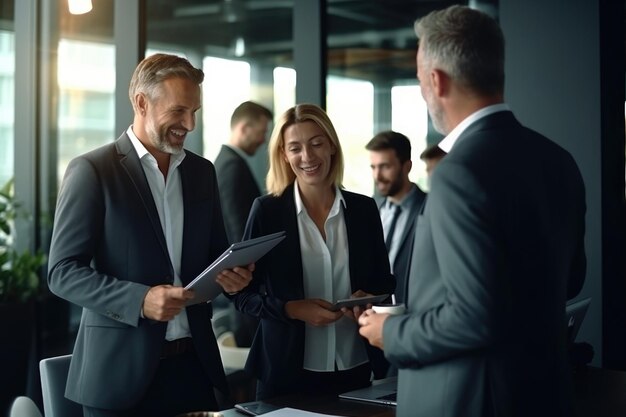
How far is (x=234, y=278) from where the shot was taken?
247cm

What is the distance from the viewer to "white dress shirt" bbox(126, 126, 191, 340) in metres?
2.55

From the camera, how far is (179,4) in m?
7.21

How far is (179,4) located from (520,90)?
4.21 m

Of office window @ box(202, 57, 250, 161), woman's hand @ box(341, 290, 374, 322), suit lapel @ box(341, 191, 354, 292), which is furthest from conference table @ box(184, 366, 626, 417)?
office window @ box(202, 57, 250, 161)

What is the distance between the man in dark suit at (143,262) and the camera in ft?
7.89

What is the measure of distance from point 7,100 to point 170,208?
11.6ft

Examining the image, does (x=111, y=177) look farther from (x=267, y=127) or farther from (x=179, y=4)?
(x=179, y=4)

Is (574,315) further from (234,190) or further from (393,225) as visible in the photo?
(234,190)

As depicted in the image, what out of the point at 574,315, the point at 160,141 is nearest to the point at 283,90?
the point at 160,141

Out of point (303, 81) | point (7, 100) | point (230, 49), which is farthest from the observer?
point (230, 49)

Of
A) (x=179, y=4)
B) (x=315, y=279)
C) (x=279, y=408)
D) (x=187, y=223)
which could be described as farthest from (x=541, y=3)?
(x=179, y=4)

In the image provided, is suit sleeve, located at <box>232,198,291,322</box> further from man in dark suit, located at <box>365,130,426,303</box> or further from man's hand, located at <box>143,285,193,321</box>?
man in dark suit, located at <box>365,130,426,303</box>

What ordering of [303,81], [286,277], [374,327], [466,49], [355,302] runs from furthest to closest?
[303,81]
[286,277]
[355,302]
[374,327]
[466,49]

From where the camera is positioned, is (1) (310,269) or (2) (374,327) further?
(1) (310,269)
